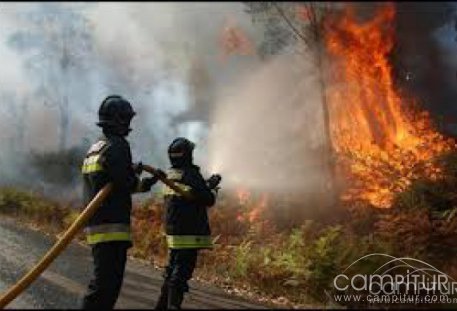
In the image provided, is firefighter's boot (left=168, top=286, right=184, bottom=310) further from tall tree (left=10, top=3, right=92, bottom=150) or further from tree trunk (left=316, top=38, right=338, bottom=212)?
tall tree (left=10, top=3, right=92, bottom=150)

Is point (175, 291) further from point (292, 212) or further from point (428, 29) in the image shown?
point (428, 29)

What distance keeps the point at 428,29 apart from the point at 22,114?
14166 millimetres

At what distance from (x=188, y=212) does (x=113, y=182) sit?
1485 mm

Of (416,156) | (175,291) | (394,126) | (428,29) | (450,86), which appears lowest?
(175,291)

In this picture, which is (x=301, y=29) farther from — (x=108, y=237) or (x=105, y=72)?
(x=108, y=237)

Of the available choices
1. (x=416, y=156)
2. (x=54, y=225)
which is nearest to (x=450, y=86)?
(x=416, y=156)

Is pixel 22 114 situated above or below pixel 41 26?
below

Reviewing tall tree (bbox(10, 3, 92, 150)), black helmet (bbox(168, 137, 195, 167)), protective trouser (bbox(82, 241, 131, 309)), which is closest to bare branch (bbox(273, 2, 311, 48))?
tall tree (bbox(10, 3, 92, 150))

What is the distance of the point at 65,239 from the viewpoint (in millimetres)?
5980

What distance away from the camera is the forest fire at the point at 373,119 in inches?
544

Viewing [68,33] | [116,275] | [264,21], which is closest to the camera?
[116,275]

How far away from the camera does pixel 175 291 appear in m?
6.36

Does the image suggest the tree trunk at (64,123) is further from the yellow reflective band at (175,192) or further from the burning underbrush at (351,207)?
the yellow reflective band at (175,192)

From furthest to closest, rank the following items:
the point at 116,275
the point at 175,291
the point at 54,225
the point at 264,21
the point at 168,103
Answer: the point at 168,103
the point at 264,21
the point at 54,225
the point at 175,291
the point at 116,275
